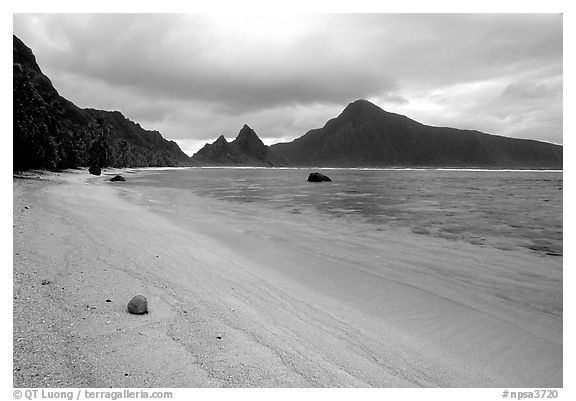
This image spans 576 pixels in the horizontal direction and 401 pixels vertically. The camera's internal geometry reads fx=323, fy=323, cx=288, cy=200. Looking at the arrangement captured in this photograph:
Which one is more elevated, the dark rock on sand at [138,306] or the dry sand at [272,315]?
the dark rock on sand at [138,306]

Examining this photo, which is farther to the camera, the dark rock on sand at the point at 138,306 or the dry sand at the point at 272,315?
the dark rock on sand at the point at 138,306

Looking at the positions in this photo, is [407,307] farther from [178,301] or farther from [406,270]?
[178,301]

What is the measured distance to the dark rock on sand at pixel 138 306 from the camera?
4.23 meters

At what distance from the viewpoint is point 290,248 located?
981 cm

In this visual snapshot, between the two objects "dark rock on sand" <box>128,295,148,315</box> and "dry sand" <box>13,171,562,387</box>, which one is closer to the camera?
"dry sand" <box>13,171,562,387</box>

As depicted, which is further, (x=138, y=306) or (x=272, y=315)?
(x=272, y=315)

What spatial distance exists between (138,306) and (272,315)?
1905 millimetres

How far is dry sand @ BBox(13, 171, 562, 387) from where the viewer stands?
11.0 feet

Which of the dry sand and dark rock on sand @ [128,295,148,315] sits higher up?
dark rock on sand @ [128,295,148,315]

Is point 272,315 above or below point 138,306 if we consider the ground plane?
below

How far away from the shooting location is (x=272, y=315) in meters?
4.96

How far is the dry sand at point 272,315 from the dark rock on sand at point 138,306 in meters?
0.09

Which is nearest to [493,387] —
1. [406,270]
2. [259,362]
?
[259,362]

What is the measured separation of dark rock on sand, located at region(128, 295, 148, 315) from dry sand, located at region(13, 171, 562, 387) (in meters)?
0.09
